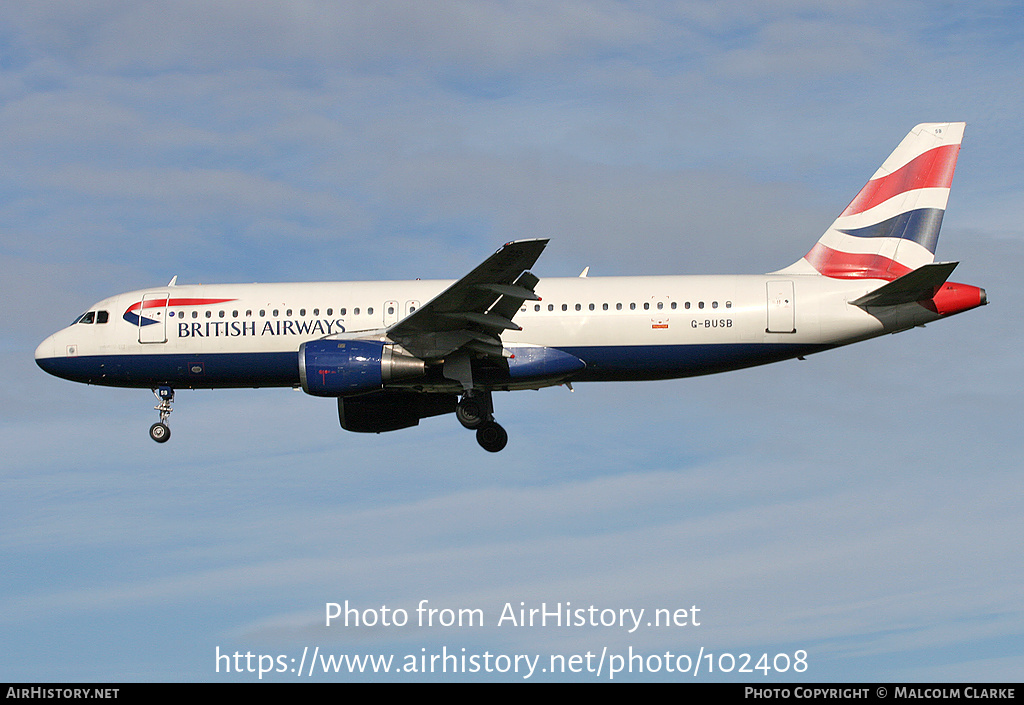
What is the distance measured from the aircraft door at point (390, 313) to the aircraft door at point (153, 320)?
6012mm

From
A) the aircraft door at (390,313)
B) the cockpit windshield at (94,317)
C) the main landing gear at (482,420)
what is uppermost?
the cockpit windshield at (94,317)

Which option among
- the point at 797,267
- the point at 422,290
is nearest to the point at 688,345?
the point at 797,267

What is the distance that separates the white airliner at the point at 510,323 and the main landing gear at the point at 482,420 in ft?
0.13

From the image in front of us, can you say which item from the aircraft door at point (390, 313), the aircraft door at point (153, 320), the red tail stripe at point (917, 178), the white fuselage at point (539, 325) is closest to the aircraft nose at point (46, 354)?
the white fuselage at point (539, 325)

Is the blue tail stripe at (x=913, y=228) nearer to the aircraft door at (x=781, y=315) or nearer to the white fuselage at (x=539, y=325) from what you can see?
the white fuselage at (x=539, y=325)

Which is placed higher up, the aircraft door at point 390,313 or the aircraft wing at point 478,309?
the aircraft door at point 390,313

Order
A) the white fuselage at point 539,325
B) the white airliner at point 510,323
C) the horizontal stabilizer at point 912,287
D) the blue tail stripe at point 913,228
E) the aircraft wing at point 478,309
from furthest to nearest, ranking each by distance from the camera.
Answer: the blue tail stripe at point 913,228
the white fuselage at point 539,325
the white airliner at point 510,323
the horizontal stabilizer at point 912,287
the aircraft wing at point 478,309

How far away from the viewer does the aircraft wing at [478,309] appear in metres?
26.4

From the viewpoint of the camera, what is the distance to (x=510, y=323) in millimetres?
28500

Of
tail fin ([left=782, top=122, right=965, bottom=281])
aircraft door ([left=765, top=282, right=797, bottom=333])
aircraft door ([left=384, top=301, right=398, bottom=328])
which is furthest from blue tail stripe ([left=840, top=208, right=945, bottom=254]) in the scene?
aircraft door ([left=384, top=301, right=398, bottom=328])

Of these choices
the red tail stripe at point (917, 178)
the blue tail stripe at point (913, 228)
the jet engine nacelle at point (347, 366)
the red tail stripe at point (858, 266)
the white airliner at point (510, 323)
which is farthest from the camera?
the red tail stripe at point (917, 178)

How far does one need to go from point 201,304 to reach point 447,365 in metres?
7.23

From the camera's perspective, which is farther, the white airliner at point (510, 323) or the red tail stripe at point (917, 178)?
the red tail stripe at point (917, 178)

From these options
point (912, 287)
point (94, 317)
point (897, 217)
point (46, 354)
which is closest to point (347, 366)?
point (94, 317)
